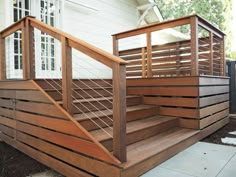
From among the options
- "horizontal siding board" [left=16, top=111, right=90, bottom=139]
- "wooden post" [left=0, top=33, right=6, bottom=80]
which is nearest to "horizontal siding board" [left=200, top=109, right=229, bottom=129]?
"horizontal siding board" [left=16, top=111, right=90, bottom=139]

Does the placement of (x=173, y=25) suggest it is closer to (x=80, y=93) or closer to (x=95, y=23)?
(x=80, y=93)

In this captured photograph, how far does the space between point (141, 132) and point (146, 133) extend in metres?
0.14

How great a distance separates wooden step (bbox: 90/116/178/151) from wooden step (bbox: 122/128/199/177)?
0.08 m

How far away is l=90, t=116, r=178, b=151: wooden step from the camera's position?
8.65ft

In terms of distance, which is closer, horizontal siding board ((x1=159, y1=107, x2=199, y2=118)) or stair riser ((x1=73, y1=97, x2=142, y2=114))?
stair riser ((x1=73, y1=97, x2=142, y2=114))

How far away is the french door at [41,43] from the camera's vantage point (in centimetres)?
477

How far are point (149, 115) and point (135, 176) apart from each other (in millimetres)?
1798

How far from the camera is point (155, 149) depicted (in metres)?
2.86

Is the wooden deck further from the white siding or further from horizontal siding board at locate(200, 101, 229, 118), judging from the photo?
the white siding

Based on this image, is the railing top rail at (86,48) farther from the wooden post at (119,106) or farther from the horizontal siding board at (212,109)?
the horizontal siding board at (212,109)

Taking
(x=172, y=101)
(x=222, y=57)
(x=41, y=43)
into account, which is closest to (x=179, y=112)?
(x=172, y=101)

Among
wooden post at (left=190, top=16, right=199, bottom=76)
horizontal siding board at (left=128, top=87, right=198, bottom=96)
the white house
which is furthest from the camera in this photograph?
the white house

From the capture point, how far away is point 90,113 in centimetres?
322

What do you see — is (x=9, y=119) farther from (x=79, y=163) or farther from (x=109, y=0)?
(x=109, y=0)
